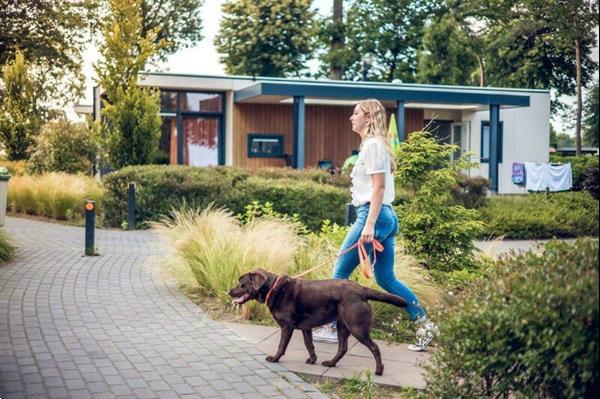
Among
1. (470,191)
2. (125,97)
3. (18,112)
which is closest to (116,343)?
(125,97)

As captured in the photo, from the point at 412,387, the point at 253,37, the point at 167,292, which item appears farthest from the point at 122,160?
the point at 253,37

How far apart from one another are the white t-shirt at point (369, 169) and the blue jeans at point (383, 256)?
0.09m

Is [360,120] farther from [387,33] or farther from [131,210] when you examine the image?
[387,33]

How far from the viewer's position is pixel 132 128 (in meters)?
20.1

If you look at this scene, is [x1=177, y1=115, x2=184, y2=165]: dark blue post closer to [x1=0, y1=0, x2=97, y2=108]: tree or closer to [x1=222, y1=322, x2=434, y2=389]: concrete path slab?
[x1=0, y1=0, x2=97, y2=108]: tree

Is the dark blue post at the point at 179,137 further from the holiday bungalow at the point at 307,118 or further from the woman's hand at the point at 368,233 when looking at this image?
the woman's hand at the point at 368,233

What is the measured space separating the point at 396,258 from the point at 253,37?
121 feet

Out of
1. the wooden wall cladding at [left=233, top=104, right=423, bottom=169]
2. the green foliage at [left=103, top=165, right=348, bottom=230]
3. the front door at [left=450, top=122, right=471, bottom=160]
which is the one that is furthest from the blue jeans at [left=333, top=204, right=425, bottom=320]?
the front door at [left=450, top=122, right=471, bottom=160]

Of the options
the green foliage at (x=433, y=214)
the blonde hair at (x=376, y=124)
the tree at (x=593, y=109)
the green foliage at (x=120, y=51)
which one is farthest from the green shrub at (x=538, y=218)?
the blonde hair at (x=376, y=124)

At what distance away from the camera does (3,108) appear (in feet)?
70.5

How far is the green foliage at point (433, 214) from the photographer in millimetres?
8695

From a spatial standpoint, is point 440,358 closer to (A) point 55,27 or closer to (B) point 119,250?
(B) point 119,250

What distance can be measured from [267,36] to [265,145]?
16.7m

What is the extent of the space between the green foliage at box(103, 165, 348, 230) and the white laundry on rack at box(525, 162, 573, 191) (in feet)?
33.6
